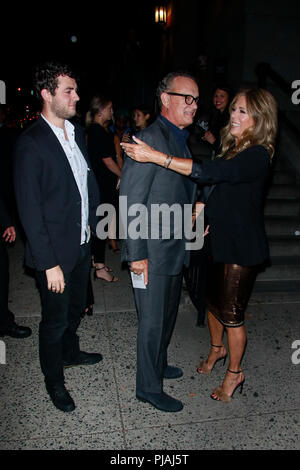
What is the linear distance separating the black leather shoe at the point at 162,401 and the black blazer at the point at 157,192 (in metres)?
1.05

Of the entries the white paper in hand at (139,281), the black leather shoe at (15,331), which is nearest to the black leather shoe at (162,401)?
the white paper in hand at (139,281)

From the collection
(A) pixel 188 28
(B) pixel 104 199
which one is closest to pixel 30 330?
(B) pixel 104 199

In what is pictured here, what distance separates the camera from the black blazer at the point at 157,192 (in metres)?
2.24

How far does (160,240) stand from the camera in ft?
7.91

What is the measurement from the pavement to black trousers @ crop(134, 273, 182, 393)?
278 millimetres

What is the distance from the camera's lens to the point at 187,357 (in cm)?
343

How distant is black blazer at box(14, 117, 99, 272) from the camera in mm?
2219

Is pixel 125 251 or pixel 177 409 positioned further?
pixel 177 409

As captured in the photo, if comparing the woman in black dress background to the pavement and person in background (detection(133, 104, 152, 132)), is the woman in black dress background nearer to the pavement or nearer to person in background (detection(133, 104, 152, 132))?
the pavement

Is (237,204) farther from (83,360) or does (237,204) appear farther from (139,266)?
(83,360)

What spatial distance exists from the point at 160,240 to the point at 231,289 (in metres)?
0.73

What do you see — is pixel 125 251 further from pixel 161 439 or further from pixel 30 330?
pixel 30 330

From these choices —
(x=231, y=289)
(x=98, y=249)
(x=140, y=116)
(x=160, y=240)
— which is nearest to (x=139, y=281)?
(x=160, y=240)

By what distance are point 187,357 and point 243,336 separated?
33.9 inches
